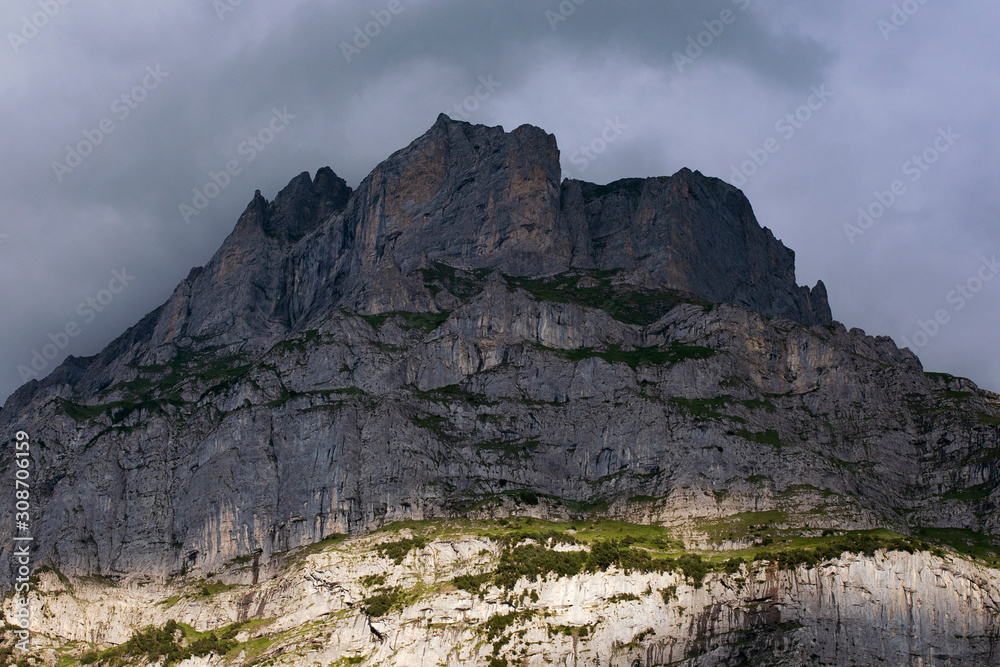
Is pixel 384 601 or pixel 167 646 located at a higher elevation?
pixel 384 601

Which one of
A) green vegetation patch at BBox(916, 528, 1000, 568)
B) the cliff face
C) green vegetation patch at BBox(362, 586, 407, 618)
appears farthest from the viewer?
green vegetation patch at BBox(916, 528, 1000, 568)

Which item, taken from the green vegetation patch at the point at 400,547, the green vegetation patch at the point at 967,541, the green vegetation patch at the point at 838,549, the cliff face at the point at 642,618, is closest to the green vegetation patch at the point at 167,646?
the cliff face at the point at 642,618

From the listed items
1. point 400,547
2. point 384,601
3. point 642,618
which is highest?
point 400,547

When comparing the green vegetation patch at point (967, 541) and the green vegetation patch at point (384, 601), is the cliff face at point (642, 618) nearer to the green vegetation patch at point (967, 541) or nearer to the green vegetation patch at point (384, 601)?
the green vegetation patch at point (384, 601)

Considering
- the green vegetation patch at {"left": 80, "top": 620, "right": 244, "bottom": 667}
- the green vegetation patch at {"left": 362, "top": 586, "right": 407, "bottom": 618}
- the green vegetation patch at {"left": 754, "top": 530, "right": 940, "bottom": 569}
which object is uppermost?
the green vegetation patch at {"left": 754, "top": 530, "right": 940, "bottom": 569}

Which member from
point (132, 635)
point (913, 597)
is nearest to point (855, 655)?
point (913, 597)

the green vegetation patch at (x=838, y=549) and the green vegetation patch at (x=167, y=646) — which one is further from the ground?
the green vegetation patch at (x=838, y=549)

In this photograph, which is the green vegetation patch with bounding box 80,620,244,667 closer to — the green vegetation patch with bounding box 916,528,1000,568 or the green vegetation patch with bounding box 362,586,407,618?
the green vegetation patch with bounding box 362,586,407,618

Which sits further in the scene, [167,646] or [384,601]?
[167,646]

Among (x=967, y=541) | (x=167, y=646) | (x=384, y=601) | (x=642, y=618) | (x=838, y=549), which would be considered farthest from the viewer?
(x=967, y=541)

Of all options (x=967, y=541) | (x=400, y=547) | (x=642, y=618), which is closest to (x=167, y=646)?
(x=400, y=547)

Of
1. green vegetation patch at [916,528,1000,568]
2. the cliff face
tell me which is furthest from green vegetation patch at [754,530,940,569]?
green vegetation patch at [916,528,1000,568]

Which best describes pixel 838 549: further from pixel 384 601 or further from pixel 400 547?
pixel 400 547

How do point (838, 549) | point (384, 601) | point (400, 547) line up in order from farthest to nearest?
point (400, 547)
point (384, 601)
point (838, 549)
